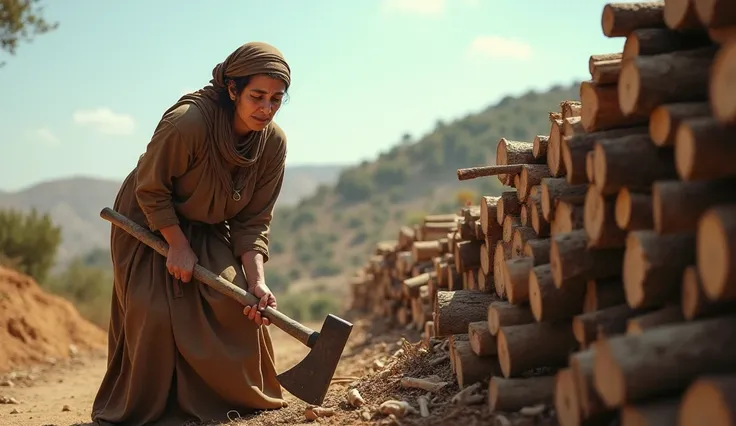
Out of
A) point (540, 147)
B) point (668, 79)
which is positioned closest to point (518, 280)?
point (540, 147)

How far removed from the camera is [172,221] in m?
4.06

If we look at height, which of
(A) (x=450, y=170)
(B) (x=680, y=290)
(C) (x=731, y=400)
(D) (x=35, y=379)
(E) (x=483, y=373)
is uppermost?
(A) (x=450, y=170)

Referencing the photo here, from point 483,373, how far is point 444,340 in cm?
92

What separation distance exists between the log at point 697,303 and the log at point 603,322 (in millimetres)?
384

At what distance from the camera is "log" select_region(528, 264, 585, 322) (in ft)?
10.2

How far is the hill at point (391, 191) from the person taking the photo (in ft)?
119

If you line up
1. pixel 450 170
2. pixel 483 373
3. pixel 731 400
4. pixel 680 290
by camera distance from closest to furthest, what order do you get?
pixel 731 400, pixel 680 290, pixel 483 373, pixel 450 170

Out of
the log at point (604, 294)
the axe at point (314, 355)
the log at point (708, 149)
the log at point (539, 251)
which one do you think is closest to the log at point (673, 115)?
the log at point (708, 149)

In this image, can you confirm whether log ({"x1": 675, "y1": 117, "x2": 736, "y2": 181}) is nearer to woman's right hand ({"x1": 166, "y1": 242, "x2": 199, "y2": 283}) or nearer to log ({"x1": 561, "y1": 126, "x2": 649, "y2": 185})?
Result: log ({"x1": 561, "y1": 126, "x2": 649, "y2": 185})

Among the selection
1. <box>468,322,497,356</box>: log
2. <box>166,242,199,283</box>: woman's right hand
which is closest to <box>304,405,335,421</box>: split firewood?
<box>468,322,497,356</box>: log

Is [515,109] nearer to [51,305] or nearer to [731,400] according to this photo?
[51,305]

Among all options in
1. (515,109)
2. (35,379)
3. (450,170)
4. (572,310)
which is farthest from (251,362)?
(515,109)

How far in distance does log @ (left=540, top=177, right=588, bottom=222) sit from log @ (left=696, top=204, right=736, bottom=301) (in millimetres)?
1027

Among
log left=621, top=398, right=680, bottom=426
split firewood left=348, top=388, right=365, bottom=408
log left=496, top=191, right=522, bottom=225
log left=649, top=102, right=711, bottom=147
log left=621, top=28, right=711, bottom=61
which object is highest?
log left=621, top=28, right=711, bottom=61
